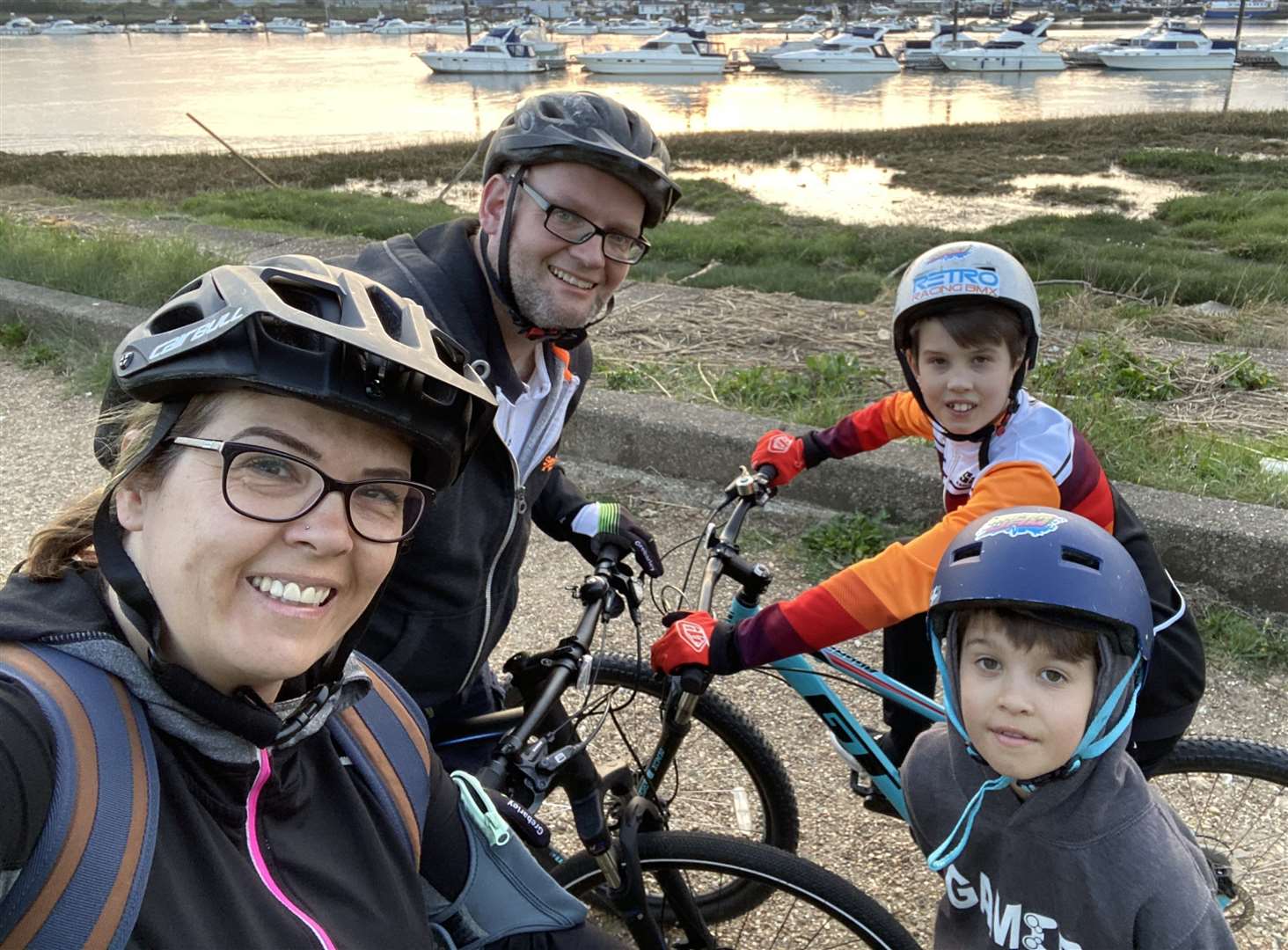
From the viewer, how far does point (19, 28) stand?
99.1m

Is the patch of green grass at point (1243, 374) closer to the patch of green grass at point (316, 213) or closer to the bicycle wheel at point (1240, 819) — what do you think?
the bicycle wheel at point (1240, 819)

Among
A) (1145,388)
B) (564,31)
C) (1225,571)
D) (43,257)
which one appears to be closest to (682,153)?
(43,257)

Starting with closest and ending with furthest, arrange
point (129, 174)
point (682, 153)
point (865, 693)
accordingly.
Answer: point (865, 693), point (129, 174), point (682, 153)

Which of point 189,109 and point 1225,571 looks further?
point 189,109

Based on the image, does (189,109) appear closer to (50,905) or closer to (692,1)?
(50,905)

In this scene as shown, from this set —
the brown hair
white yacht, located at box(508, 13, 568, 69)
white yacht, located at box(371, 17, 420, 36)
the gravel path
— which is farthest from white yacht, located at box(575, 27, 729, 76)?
the brown hair

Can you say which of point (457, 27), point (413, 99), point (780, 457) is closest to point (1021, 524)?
point (780, 457)

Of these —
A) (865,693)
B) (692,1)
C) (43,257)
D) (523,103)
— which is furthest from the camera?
(692,1)

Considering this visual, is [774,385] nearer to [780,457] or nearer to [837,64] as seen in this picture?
[780,457]

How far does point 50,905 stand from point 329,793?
488 millimetres

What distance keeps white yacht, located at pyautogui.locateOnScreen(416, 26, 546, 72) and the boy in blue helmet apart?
69126 millimetres

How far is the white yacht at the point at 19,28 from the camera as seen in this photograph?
97.3m

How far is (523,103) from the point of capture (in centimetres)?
262

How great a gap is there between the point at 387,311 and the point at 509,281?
3.25ft
